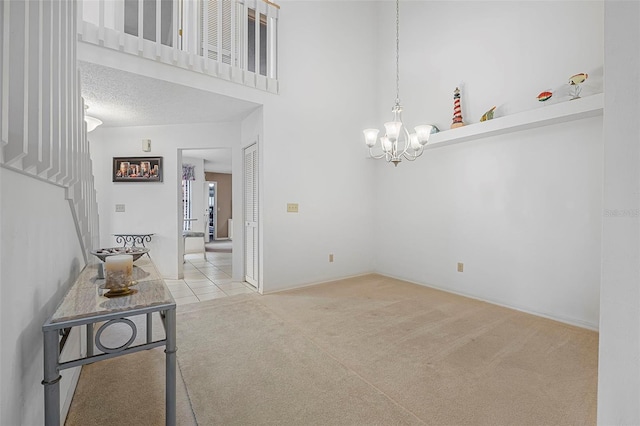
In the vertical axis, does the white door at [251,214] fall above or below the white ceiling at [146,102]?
below

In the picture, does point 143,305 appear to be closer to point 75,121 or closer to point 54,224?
point 54,224

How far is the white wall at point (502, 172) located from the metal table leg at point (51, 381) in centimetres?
388

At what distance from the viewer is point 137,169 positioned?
4645 mm

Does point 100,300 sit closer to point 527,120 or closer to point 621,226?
point 621,226

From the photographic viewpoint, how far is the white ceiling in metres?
3.03

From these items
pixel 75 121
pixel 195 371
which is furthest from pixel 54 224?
pixel 195 371

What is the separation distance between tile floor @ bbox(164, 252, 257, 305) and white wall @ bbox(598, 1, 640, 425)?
144 inches

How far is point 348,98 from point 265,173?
1907 millimetres

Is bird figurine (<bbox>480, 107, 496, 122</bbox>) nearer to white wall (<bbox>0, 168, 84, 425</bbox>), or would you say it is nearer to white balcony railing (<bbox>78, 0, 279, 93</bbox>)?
white balcony railing (<bbox>78, 0, 279, 93</bbox>)

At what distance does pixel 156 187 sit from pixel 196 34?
2.44 m

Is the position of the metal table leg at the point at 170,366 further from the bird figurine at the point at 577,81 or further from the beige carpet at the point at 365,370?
the bird figurine at the point at 577,81

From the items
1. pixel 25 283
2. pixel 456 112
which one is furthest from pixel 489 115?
pixel 25 283

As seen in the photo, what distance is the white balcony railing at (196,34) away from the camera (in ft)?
9.32

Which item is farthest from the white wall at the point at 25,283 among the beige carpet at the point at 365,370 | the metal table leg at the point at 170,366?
the beige carpet at the point at 365,370
